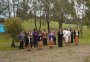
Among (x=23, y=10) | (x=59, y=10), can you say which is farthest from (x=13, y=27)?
(x=23, y=10)

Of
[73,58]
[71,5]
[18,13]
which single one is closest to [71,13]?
[71,5]

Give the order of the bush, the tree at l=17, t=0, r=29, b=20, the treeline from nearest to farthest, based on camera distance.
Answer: the bush, the treeline, the tree at l=17, t=0, r=29, b=20

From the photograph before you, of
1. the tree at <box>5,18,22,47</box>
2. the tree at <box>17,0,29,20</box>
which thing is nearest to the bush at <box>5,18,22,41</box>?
the tree at <box>5,18,22,47</box>

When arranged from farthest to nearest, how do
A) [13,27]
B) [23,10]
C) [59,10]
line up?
[23,10]
[59,10]
[13,27]

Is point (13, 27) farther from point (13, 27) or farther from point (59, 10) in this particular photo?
point (59, 10)

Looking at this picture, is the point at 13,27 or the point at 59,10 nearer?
the point at 13,27

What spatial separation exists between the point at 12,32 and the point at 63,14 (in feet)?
108

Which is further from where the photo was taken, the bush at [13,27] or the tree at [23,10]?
the tree at [23,10]

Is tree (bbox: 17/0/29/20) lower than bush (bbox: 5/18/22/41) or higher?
higher

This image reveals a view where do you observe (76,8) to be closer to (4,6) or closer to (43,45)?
(4,6)

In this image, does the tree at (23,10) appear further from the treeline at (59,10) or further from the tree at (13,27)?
the tree at (13,27)

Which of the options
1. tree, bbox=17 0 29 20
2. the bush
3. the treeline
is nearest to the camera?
the bush

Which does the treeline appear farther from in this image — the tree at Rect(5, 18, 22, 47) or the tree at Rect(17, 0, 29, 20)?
the tree at Rect(5, 18, 22, 47)

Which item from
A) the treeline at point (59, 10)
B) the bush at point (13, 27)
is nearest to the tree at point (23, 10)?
the treeline at point (59, 10)
